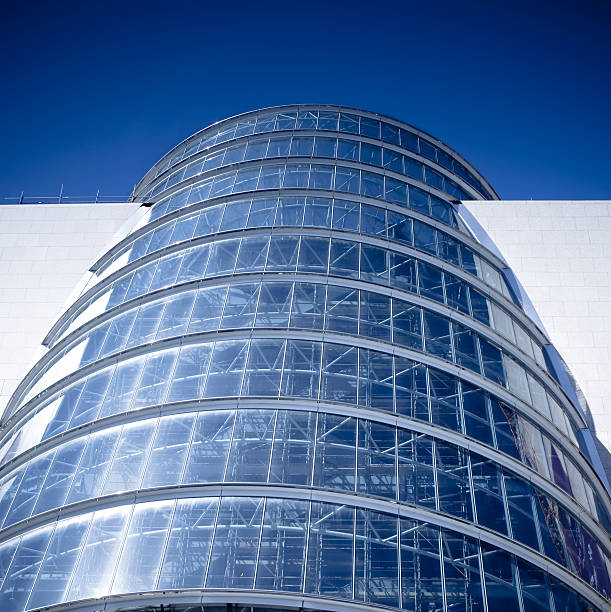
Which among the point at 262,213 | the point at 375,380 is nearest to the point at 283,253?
the point at 262,213

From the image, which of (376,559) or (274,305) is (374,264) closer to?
(274,305)

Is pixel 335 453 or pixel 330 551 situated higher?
pixel 335 453

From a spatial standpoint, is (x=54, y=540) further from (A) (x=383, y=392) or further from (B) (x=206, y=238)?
(B) (x=206, y=238)

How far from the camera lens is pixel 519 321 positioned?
2509cm

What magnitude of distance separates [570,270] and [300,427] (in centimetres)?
1607

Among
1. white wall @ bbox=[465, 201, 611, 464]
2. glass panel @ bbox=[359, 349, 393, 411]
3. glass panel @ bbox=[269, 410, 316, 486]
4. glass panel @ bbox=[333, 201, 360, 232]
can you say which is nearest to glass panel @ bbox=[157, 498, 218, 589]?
glass panel @ bbox=[269, 410, 316, 486]

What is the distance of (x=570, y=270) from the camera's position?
29.1m

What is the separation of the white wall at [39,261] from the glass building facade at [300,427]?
6.77 feet

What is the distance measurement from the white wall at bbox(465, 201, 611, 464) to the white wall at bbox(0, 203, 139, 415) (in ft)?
50.0

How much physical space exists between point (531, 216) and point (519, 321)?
7263 millimetres

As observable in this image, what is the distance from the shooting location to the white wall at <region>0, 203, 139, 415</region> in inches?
1131

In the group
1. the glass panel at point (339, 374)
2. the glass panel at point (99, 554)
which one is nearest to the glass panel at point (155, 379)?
the glass panel at point (99, 554)

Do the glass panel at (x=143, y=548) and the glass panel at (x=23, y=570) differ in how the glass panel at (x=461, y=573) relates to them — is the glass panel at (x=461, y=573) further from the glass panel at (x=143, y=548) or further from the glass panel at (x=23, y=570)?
the glass panel at (x=23, y=570)

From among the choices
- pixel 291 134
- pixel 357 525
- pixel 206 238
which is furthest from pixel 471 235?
pixel 357 525
